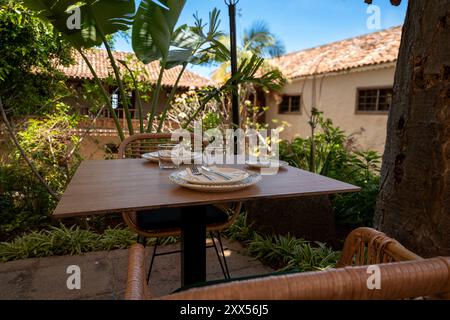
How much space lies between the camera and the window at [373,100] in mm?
8544

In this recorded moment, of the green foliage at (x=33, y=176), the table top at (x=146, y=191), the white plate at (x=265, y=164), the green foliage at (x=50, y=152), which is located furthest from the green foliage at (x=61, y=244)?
the white plate at (x=265, y=164)

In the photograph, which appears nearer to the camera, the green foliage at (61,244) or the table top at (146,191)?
the table top at (146,191)

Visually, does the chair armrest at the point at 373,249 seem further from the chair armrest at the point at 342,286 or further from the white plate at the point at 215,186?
the white plate at the point at 215,186

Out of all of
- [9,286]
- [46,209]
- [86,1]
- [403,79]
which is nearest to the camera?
[403,79]

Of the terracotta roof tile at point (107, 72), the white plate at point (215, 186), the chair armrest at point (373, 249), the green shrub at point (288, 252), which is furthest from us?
the terracotta roof tile at point (107, 72)

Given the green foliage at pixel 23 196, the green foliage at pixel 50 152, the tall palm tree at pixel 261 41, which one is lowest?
the green foliage at pixel 23 196

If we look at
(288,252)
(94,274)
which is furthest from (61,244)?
(288,252)

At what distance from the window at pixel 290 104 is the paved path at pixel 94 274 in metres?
9.79

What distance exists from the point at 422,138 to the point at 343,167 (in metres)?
2.31

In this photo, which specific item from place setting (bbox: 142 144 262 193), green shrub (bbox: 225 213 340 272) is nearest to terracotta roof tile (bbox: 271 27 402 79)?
green shrub (bbox: 225 213 340 272)

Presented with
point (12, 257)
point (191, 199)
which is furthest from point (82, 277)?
point (191, 199)

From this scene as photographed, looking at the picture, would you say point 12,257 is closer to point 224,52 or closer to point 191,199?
point 191,199

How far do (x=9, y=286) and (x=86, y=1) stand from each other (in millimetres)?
2270

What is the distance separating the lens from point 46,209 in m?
3.34
